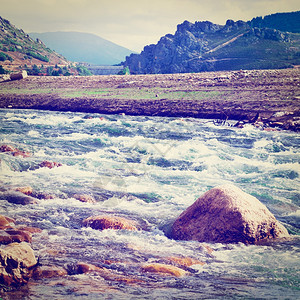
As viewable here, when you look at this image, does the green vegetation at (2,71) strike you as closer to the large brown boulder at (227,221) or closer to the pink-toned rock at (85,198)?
the pink-toned rock at (85,198)

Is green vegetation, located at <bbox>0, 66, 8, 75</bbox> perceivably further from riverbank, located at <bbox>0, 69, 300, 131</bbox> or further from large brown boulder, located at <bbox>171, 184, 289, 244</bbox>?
large brown boulder, located at <bbox>171, 184, 289, 244</bbox>

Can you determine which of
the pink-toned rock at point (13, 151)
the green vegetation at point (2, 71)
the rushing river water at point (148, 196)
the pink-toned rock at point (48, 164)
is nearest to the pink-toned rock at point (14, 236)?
the rushing river water at point (148, 196)

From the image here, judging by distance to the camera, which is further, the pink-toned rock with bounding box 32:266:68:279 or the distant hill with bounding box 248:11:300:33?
the distant hill with bounding box 248:11:300:33

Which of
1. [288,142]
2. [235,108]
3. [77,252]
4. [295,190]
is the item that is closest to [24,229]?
[77,252]

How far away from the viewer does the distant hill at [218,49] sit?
82025mm

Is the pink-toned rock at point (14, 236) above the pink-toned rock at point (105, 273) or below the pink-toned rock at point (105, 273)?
above

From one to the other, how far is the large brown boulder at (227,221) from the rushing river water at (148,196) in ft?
0.84

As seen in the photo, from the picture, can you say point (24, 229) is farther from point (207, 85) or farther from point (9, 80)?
point (9, 80)

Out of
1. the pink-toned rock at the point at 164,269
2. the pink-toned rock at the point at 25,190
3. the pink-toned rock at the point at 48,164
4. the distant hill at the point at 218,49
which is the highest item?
the distant hill at the point at 218,49

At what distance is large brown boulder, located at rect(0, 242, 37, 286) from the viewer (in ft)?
17.7

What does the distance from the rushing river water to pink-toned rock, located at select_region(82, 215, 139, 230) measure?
196 millimetres

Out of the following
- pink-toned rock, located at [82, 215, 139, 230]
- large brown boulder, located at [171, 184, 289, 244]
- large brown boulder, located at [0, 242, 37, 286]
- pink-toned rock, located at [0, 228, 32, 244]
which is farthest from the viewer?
pink-toned rock, located at [82, 215, 139, 230]

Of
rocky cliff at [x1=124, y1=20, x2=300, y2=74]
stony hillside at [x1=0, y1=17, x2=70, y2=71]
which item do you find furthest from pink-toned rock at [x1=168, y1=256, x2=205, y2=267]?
rocky cliff at [x1=124, y1=20, x2=300, y2=74]

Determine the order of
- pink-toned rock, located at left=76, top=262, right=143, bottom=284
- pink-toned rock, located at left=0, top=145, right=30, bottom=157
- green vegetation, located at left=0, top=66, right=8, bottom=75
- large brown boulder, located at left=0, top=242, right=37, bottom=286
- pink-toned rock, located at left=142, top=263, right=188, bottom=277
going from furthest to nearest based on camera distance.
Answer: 1. green vegetation, located at left=0, top=66, right=8, bottom=75
2. pink-toned rock, located at left=0, top=145, right=30, bottom=157
3. pink-toned rock, located at left=142, top=263, right=188, bottom=277
4. pink-toned rock, located at left=76, top=262, right=143, bottom=284
5. large brown boulder, located at left=0, top=242, right=37, bottom=286
